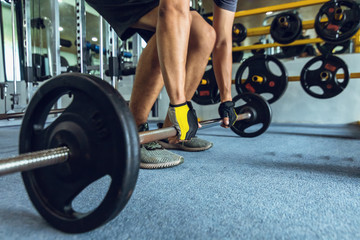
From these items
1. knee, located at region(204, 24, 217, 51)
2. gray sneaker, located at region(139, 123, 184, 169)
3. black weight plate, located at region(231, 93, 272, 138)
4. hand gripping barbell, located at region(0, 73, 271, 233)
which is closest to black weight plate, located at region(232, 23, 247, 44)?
black weight plate, located at region(231, 93, 272, 138)

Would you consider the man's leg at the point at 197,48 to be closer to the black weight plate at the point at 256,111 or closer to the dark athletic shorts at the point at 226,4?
the dark athletic shorts at the point at 226,4

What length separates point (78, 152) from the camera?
440 millimetres

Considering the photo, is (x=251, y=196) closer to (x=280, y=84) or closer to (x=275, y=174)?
(x=275, y=174)

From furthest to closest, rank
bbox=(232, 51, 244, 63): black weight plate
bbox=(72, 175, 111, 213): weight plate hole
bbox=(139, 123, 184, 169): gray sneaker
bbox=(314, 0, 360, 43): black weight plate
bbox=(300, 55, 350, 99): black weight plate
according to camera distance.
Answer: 1. bbox=(232, 51, 244, 63): black weight plate
2. bbox=(300, 55, 350, 99): black weight plate
3. bbox=(314, 0, 360, 43): black weight plate
4. bbox=(139, 123, 184, 169): gray sneaker
5. bbox=(72, 175, 111, 213): weight plate hole

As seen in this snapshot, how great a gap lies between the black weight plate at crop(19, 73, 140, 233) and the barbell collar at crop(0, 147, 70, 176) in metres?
0.02

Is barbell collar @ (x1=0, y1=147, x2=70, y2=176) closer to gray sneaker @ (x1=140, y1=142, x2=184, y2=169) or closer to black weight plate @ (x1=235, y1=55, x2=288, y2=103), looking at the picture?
gray sneaker @ (x1=140, y1=142, x2=184, y2=169)

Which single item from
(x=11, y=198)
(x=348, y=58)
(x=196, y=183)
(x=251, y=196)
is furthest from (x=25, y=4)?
(x=348, y=58)

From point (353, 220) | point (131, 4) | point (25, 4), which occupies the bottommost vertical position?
point (353, 220)

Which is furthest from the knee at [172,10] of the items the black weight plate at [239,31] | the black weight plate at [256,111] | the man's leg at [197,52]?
the black weight plate at [239,31]

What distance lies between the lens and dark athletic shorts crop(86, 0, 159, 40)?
2.95 feet

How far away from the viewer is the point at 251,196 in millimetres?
615

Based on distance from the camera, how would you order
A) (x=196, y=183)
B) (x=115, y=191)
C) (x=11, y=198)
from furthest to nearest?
(x=196, y=183) → (x=11, y=198) → (x=115, y=191)

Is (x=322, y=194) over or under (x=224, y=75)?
under

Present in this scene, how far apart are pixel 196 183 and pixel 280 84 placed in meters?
1.55
